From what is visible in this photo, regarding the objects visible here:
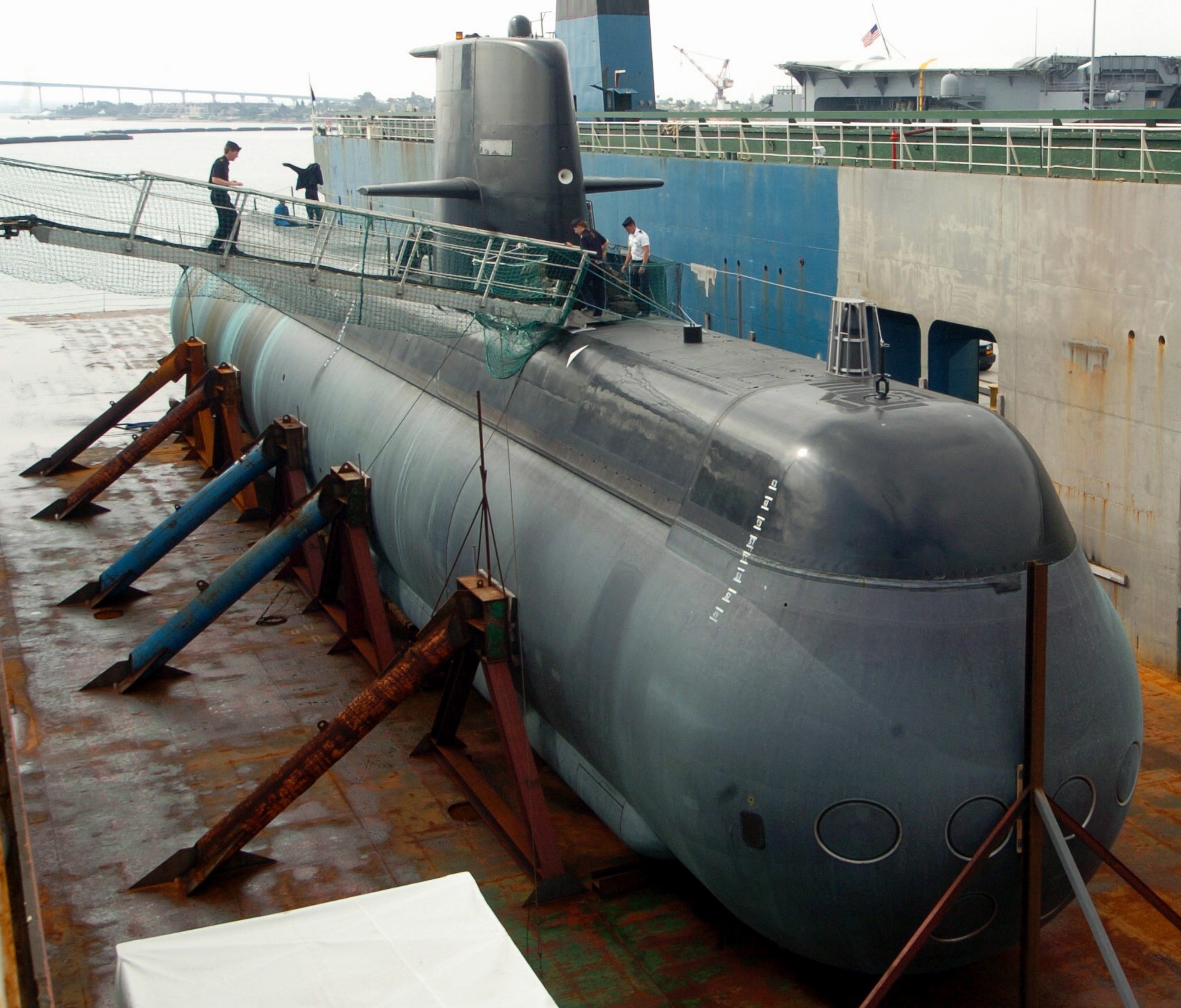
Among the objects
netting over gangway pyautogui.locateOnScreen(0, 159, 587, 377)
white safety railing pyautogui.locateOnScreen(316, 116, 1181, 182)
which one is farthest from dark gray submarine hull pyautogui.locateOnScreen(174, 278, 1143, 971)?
white safety railing pyautogui.locateOnScreen(316, 116, 1181, 182)

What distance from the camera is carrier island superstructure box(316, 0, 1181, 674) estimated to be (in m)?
13.4

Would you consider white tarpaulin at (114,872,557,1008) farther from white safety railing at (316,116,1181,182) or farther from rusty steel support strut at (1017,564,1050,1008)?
white safety railing at (316,116,1181,182)

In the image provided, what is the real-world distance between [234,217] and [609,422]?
5672 mm

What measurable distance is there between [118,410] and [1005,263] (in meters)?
14.4

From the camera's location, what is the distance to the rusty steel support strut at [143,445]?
19359 millimetres

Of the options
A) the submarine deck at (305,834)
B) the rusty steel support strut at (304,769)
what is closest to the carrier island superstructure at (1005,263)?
the submarine deck at (305,834)

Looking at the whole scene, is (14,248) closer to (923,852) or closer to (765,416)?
(765,416)

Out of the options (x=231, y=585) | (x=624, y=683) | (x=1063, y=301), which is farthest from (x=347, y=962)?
(x=1063, y=301)

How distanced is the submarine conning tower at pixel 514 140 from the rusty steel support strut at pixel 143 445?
23.9 ft

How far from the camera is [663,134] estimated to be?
2509cm

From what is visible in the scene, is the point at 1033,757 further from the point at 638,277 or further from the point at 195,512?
the point at 195,512

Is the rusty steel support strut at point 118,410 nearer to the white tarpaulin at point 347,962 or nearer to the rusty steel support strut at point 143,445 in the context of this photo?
the rusty steel support strut at point 143,445

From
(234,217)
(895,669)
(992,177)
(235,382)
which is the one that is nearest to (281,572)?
(235,382)

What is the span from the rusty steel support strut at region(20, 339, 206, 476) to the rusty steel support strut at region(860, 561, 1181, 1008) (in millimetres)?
18162
